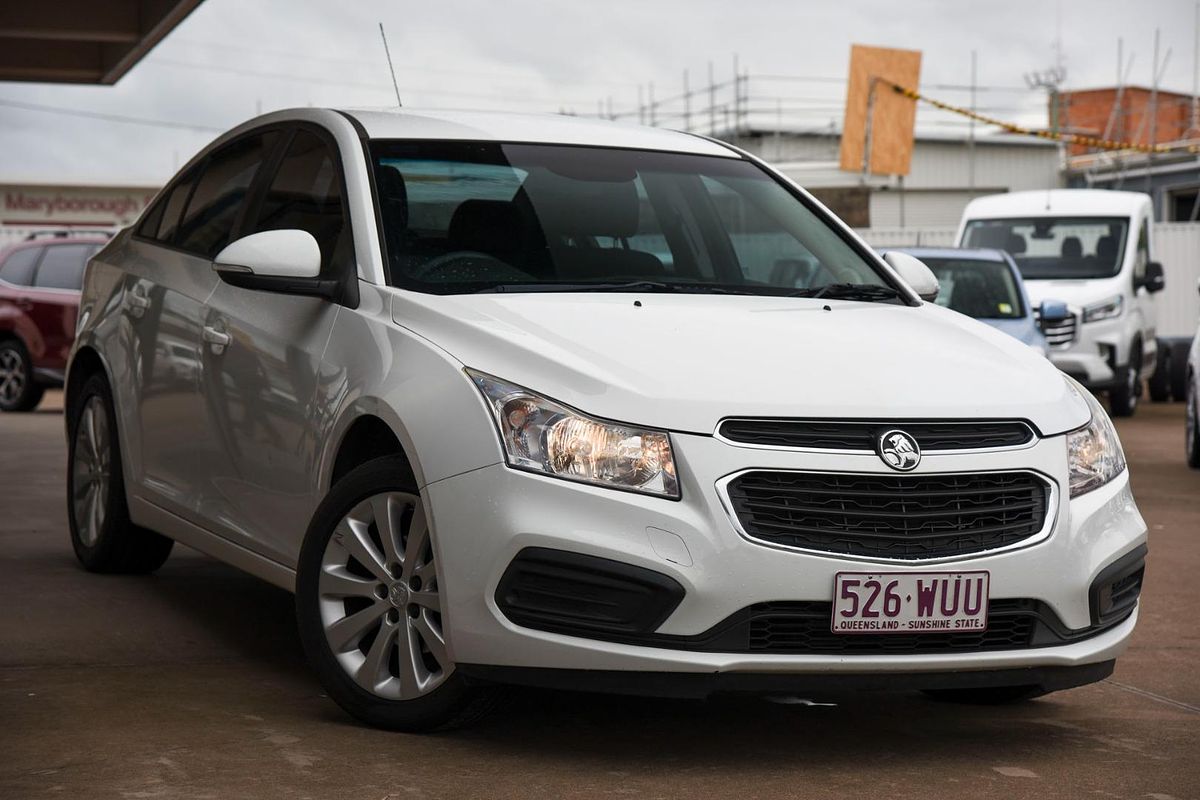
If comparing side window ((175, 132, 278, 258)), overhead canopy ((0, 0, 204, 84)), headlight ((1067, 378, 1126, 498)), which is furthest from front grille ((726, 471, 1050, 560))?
overhead canopy ((0, 0, 204, 84))

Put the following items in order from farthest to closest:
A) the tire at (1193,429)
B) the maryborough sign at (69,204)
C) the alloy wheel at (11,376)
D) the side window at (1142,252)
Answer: the maryborough sign at (69,204)
the side window at (1142,252)
the alloy wheel at (11,376)
the tire at (1193,429)

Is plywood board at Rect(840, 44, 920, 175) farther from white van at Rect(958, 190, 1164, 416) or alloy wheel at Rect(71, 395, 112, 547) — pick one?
alloy wheel at Rect(71, 395, 112, 547)

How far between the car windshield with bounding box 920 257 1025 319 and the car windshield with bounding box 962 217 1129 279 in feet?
14.4

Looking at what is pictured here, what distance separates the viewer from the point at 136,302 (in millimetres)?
6367

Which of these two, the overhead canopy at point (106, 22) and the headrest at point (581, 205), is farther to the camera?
the overhead canopy at point (106, 22)

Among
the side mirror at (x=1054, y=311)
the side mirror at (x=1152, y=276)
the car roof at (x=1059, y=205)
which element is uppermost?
the car roof at (x=1059, y=205)

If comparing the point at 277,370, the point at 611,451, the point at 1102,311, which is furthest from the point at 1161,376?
the point at 611,451

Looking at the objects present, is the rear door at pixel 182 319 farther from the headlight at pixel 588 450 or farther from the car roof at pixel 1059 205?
the car roof at pixel 1059 205

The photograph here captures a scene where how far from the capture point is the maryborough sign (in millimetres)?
61750

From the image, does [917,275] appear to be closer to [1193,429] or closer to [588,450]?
[588,450]

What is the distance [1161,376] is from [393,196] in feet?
59.1

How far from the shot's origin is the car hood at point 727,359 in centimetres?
407

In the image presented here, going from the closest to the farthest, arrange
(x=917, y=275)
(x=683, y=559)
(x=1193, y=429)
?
1. (x=683, y=559)
2. (x=917, y=275)
3. (x=1193, y=429)

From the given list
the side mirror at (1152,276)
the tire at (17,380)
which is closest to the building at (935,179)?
the side mirror at (1152,276)
